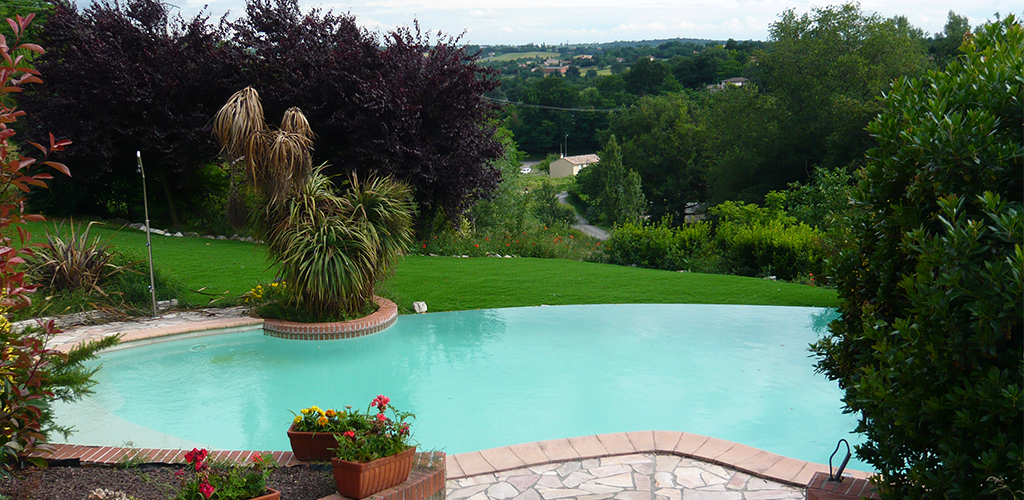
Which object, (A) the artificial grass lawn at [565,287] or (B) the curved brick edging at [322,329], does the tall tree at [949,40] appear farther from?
(B) the curved brick edging at [322,329]

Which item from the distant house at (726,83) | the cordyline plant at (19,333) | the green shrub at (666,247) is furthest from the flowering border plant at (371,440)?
the distant house at (726,83)

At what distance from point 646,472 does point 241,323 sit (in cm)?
575

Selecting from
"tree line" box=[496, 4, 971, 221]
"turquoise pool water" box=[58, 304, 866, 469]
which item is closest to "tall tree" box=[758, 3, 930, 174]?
"tree line" box=[496, 4, 971, 221]

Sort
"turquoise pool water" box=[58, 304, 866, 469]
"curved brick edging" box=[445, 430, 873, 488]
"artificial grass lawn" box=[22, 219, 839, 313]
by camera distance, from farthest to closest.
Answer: "artificial grass lawn" box=[22, 219, 839, 313], "turquoise pool water" box=[58, 304, 866, 469], "curved brick edging" box=[445, 430, 873, 488]

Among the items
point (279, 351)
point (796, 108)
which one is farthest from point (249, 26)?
point (796, 108)

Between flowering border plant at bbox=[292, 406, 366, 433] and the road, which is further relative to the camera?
the road

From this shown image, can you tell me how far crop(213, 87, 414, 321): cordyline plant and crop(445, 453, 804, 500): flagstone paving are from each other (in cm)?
423

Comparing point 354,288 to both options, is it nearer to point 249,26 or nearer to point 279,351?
point 279,351

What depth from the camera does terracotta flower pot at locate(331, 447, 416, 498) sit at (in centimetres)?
354

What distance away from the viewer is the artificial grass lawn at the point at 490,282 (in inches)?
387

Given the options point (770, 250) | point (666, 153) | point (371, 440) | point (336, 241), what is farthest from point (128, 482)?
point (666, 153)

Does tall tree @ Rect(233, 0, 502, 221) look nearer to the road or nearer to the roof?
the road

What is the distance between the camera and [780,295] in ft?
33.5

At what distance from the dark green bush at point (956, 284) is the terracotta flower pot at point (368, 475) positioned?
234 cm
